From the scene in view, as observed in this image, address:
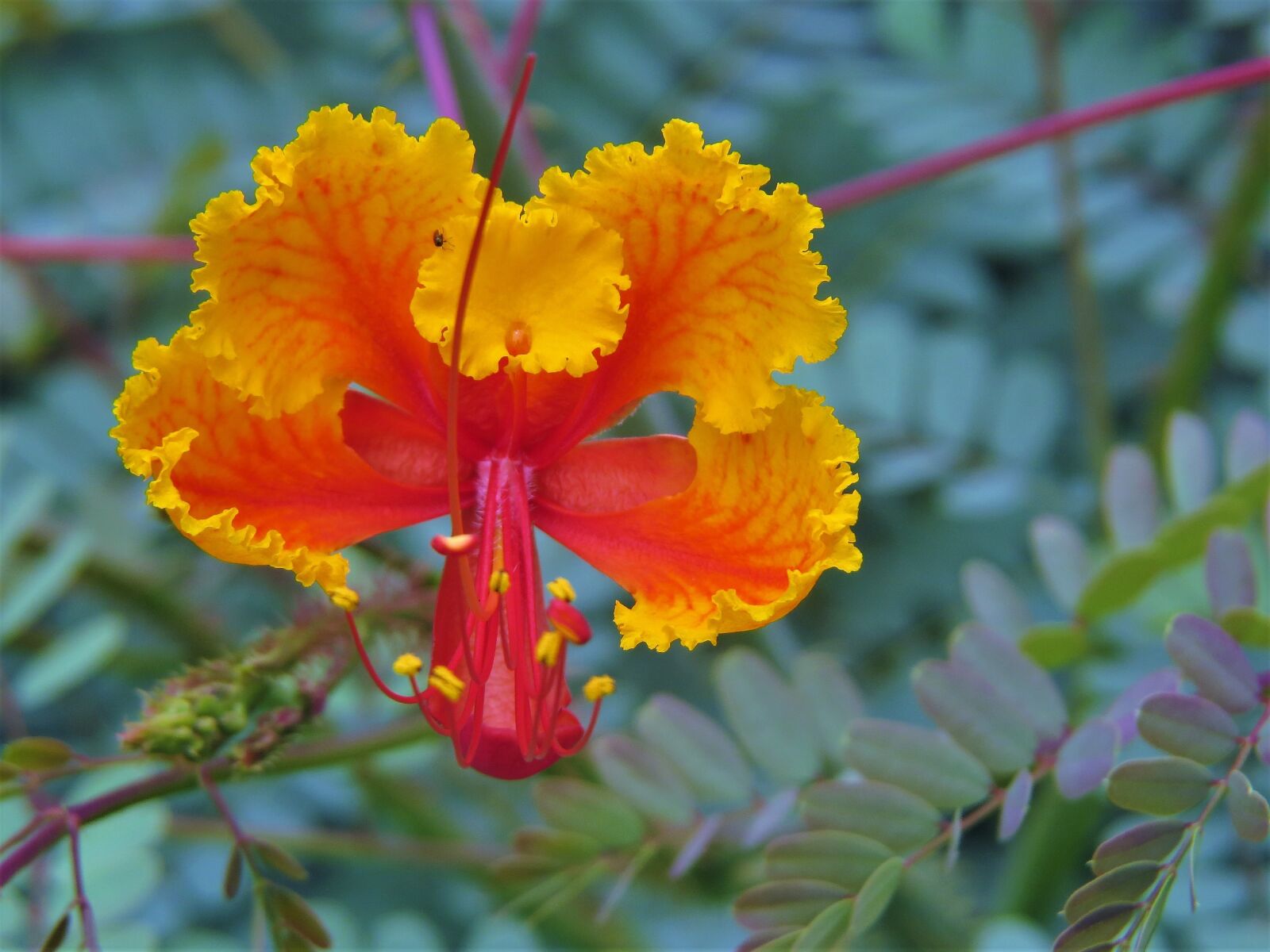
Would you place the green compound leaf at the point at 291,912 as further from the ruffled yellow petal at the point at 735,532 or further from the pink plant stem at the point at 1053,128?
the pink plant stem at the point at 1053,128

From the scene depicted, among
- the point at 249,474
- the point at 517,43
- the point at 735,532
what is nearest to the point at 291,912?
the point at 249,474

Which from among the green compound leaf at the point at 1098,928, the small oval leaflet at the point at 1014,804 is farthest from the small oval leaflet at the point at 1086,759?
the green compound leaf at the point at 1098,928

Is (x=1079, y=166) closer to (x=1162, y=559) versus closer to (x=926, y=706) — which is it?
(x=1162, y=559)

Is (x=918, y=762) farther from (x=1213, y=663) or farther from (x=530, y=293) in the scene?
(x=530, y=293)

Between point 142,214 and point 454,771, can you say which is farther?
point 142,214

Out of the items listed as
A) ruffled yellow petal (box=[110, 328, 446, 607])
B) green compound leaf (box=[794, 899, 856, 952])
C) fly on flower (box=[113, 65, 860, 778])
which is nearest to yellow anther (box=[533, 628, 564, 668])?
fly on flower (box=[113, 65, 860, 778])

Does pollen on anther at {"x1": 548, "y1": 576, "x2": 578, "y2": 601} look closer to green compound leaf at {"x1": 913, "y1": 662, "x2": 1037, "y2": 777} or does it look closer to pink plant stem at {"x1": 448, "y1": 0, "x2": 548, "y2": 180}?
green compound leaf at {"x1": 913, "y1": 662, "x2": 1037, "y2": 777}

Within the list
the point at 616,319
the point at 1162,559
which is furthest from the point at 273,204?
the point at 1162,559
